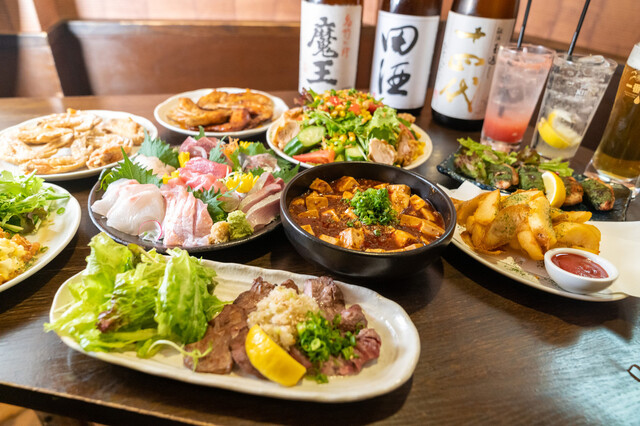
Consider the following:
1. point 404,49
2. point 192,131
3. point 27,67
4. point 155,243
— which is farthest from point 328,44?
point 27,67

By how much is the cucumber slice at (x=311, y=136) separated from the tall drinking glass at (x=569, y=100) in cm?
164

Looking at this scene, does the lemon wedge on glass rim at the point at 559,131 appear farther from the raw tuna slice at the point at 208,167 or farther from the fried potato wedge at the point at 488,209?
the raw tuna slice at the point at 208,167

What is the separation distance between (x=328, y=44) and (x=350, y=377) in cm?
273

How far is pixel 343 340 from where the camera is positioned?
1.24 meters

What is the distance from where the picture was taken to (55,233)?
174 cm

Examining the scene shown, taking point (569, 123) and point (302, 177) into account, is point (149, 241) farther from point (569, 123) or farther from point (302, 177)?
point (569, 123)

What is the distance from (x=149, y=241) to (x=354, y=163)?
104 cm

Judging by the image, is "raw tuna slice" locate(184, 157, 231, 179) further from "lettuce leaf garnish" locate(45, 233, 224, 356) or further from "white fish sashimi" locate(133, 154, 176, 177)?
"lettuce leaf garnish" locate(45, 233, 224, 356)

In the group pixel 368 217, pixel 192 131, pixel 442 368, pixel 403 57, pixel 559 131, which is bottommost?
pixel 442 368

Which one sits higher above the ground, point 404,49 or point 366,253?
point 404,49

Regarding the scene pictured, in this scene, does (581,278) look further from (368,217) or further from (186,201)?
(186,201)

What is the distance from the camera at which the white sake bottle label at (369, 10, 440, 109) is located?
3000 mm

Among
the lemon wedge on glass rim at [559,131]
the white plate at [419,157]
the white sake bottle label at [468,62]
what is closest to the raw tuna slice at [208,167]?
the white plate at [419,157]

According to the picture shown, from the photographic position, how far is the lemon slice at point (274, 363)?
3.65 feet
